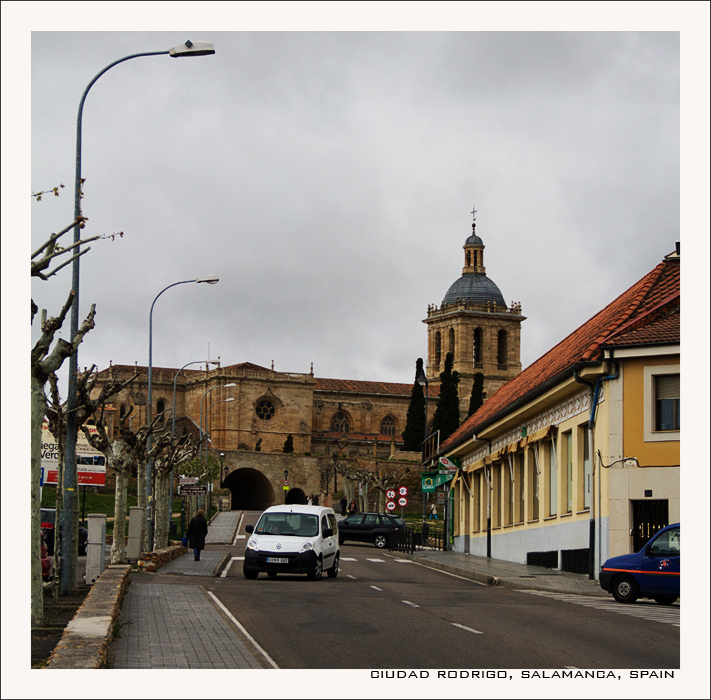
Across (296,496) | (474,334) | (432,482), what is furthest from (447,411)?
(432,482)

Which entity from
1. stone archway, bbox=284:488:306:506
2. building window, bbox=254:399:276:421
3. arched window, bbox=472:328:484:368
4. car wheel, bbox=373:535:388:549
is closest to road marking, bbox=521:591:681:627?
car wheel, bbox=373:535:388:549

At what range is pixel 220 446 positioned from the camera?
392 feet

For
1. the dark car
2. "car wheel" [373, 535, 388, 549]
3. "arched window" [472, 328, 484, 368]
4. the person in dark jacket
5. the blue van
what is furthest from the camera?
"arched window" [472, 328, 484, 368]

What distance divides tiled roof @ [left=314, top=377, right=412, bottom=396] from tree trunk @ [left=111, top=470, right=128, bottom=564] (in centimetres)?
10601

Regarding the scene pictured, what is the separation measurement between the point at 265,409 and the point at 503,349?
3149 centimetres

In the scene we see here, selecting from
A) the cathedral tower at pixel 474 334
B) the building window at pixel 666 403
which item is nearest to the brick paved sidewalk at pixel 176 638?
the building window at pixel 666 403

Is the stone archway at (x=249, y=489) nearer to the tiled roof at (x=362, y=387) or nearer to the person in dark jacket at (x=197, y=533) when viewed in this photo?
the tiled roof at (x=362, y=387)

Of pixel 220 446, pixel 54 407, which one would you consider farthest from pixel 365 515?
pixel 220 446

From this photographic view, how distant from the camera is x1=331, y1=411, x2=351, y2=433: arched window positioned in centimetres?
13350

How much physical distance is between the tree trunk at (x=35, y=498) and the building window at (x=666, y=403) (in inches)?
602

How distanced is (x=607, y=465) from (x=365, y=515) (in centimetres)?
2728

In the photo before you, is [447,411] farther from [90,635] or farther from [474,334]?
[90,635]

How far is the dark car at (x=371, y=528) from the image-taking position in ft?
167

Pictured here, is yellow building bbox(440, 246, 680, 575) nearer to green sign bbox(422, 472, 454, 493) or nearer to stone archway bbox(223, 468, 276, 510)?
green sign bbox(422, 472, 454, 493)
